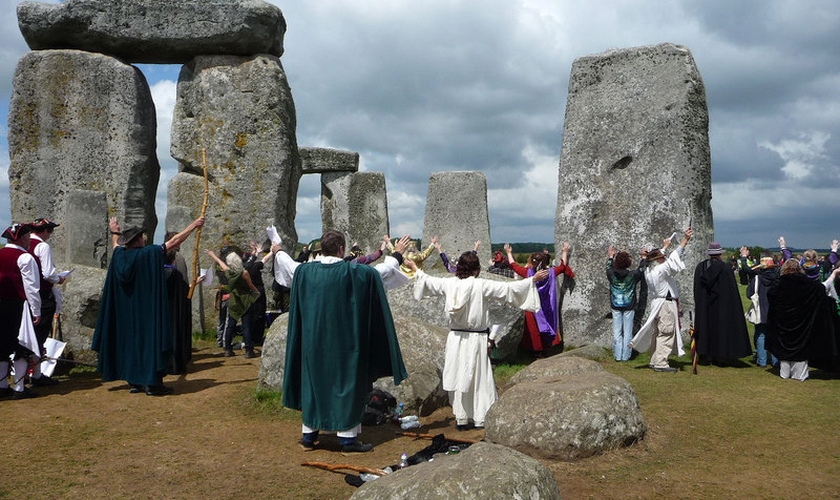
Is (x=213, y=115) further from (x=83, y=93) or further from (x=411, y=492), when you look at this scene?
(x=411, y=492)

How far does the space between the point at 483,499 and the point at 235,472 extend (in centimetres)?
218

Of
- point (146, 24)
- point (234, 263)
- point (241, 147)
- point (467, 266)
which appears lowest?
point (234, 263)

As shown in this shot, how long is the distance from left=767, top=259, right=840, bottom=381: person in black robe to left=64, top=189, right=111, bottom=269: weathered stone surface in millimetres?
8833

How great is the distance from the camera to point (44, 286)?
7.02 metres

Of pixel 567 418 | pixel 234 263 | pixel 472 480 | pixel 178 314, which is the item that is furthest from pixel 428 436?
pixel 234 263

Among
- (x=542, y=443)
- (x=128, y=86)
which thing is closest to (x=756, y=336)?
(x=542, y=443)

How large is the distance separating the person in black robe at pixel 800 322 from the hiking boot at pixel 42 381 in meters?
8.18

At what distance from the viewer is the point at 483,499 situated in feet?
10.6

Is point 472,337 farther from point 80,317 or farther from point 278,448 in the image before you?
point 80,317

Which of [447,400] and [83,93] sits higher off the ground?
[83,93]

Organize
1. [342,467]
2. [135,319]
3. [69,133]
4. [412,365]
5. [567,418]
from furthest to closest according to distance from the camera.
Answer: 1. [69,133]
2. [135,319]
3. [412,365]
4. [567,418]
5. [342,467]

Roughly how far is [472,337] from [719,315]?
4448 millimetres

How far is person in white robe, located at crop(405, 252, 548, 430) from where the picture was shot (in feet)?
19.2

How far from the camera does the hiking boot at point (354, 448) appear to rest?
5188mm
